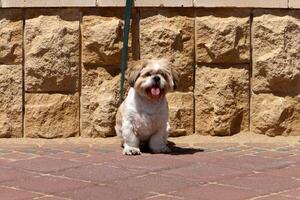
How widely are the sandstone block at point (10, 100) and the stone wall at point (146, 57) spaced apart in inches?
0.5

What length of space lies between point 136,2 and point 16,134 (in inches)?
83.2

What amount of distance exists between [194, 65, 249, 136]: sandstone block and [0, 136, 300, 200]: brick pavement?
18cm

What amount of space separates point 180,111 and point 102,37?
1.28 meters

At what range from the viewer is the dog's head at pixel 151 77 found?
7.61 metres

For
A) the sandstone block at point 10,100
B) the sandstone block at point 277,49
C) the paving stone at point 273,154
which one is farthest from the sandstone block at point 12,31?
the paving stone at point 273,154

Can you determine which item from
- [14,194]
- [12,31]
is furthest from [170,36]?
[14,194]

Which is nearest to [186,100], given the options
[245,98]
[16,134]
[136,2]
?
[245,98]

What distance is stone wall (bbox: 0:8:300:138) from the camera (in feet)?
28.3

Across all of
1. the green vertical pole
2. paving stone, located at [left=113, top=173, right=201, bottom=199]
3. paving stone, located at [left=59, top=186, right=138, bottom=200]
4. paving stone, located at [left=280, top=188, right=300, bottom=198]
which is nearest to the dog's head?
the green vertical pole

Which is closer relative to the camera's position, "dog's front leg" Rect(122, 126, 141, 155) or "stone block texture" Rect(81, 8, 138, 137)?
"dog's front leg" Rect(122, 126, 141, 155)

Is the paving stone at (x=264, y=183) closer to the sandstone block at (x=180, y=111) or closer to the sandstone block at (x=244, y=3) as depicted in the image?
the sandstone block at (x=180, y=111)

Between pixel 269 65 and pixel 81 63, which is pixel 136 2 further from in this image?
→ pixel 269 65

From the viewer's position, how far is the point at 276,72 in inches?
342

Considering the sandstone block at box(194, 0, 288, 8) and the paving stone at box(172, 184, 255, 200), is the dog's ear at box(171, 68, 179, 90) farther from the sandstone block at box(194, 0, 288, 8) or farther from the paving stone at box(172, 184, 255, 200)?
the paving stone at box(172, 184, 255, 200)
